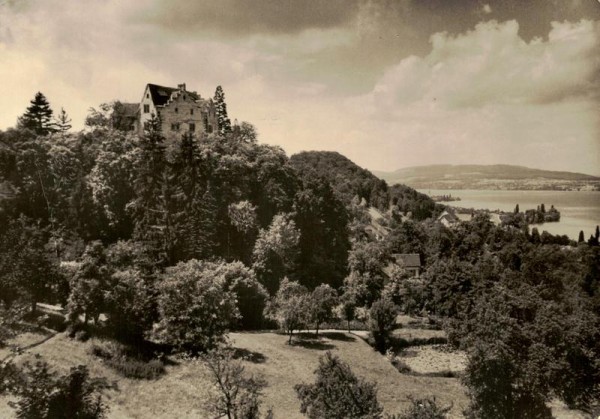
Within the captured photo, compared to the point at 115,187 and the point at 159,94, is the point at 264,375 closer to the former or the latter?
the point at 115,187

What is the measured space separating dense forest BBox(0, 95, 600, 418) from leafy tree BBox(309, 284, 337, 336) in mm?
164

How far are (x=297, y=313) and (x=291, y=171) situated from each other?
21049 millimetres

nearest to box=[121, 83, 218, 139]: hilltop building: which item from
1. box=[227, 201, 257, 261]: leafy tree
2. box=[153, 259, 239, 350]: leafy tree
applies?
box=[227, 201, 257, 261]: leafy tree

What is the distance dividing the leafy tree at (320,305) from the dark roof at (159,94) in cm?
2614

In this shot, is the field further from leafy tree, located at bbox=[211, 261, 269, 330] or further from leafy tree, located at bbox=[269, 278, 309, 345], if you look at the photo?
leafy tree, located at bbox=[211, 261, 269, 330]

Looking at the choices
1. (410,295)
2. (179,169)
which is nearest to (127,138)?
(179,169)

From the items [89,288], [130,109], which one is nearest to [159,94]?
[130,109]

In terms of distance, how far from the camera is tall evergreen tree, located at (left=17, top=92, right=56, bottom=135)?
125 feet

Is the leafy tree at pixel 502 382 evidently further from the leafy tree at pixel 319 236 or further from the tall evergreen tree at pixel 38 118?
the tall evergreen tree at pixel 38 118

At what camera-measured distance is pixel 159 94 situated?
46.0 m

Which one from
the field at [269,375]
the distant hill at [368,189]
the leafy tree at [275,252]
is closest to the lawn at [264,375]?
A: the field at [269,375]

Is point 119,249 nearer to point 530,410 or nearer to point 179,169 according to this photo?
point 179,169

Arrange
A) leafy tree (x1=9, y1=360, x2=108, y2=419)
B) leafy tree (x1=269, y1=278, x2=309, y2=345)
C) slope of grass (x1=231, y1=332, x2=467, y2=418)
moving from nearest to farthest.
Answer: leafy tree (x1=9, y1=360, x2=108, y2=419) → slope of grass (x1=231, y1=332, x2=467, y2=418) → leafy tree (x1=269, y1=278, x2=309, y2=345)

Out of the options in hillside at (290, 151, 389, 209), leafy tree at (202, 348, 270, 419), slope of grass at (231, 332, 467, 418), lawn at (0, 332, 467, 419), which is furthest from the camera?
hillside at (290, 151, 389, 209)
